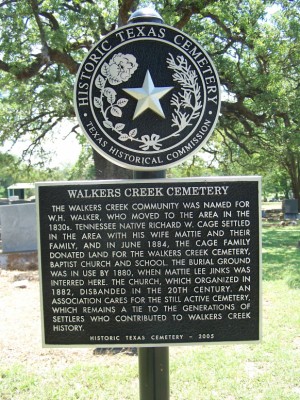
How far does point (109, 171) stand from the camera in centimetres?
955

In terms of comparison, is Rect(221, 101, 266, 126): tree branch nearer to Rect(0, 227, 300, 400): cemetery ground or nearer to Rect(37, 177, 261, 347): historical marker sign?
Rect(0, 227, 300, 400): cemetery ground

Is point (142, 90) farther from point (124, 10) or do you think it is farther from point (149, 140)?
point (124, 10)

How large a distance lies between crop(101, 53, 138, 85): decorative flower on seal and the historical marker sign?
0.61 meters

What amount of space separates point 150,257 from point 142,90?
986 millimetres

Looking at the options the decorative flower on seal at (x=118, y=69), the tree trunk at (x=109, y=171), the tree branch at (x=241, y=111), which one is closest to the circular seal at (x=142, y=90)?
the decorative flower on seal at (x=118, y=69)

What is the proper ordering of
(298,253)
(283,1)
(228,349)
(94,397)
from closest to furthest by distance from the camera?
(94,397) < (228,349) < (298,253) < (283,1)

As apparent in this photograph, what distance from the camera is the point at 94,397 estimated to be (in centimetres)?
352

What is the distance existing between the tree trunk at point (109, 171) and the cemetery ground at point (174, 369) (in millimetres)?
3951

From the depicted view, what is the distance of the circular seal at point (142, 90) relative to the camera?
2.49 meters

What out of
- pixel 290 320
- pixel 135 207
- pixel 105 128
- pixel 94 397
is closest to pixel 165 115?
pixel 105 128

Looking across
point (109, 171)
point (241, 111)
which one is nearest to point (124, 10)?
point (109, 171)

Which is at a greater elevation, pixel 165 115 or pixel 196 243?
pixel 165 115

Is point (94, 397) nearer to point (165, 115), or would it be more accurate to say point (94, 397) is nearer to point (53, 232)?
point (53, 232)

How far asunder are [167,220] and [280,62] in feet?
33.5
